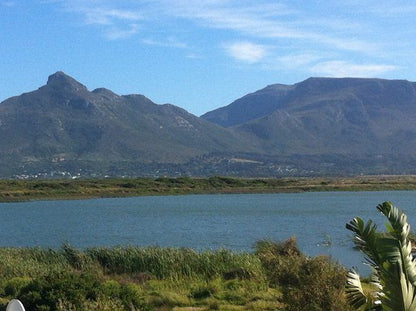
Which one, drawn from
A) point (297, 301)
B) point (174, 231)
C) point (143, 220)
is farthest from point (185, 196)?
point (297, 301)

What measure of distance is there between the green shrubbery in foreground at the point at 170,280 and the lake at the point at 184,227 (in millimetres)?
10695

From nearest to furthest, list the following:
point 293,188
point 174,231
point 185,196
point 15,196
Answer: point 174,231, point 15,196, point 185,196, point 293,188

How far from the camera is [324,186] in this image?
139m

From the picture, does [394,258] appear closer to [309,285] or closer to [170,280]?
[309,285]

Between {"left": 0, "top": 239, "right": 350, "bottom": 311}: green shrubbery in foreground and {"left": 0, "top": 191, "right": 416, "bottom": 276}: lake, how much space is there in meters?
10.7

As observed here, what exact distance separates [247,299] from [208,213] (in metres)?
56.5

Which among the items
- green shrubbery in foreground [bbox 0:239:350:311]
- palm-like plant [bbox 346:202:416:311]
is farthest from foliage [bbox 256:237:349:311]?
palm-like plant [bbox 346:202:416:311]

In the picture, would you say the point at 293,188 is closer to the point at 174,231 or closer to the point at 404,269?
the point at 174,231

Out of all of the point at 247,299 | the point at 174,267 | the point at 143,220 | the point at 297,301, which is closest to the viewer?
the point at 297,301

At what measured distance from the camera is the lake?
46.0 metres

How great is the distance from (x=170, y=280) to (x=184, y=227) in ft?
117

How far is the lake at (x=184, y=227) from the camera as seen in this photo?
151 ft

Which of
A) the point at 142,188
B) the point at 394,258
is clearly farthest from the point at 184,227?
the point at 142,188

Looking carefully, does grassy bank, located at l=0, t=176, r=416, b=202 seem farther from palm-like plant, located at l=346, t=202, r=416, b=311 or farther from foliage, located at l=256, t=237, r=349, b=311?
palm-like plant, located at l=346, t=202, r=416, b=311
